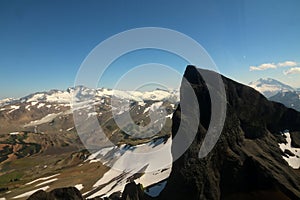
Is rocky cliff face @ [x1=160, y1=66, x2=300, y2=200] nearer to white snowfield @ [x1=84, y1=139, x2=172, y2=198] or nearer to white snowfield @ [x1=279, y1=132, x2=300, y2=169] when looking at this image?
white snowfield @ [x1=279, y1=132, x2=300, y2=169]


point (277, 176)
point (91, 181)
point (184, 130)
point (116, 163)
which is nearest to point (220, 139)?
point (184, 130)

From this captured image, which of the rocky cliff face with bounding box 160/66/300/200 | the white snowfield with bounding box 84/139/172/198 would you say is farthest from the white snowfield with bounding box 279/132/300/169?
the white snowfield with bounding box 84/139/172/198

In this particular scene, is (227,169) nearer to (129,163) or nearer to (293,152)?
(293,152)

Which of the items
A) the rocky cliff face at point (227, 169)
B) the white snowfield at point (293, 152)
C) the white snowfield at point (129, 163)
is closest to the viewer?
the rocky cliff face at point (227, 169)

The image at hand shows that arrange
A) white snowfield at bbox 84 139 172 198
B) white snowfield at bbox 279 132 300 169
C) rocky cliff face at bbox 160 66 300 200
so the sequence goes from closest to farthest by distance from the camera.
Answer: rocky cliff face at bbox 160 66 300 200, white snowfield at bbox 279 132 300 169, white snowfield at bbox 84 139 172 198

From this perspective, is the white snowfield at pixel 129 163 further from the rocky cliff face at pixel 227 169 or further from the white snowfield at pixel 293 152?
the rocky cliff face at pixel 227 169

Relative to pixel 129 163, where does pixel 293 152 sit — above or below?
above

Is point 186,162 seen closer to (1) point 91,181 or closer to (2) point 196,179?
(2) point 196,179

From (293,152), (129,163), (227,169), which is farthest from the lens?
(129,163)

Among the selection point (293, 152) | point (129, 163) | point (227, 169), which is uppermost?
point (227, 169)

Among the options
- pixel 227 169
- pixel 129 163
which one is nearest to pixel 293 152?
pixel 227 169

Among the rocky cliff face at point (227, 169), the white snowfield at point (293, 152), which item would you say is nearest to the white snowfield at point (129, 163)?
the white snowfield at point (293, 152)

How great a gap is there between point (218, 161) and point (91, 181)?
107592 millimetres

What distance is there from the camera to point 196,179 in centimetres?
3525
